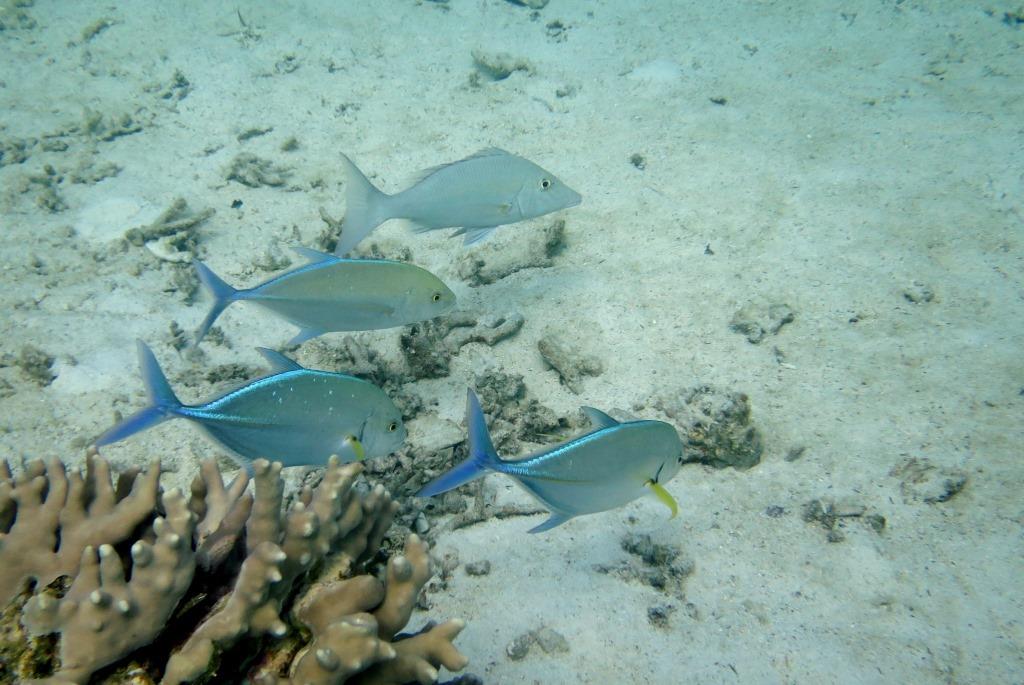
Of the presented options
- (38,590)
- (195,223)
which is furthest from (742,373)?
(195,223)

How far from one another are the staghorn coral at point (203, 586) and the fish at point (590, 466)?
522 millimetres

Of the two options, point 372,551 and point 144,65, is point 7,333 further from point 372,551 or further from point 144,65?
point 144,65

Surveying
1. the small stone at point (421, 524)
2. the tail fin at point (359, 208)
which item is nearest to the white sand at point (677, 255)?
the small stone at point (421, 524)

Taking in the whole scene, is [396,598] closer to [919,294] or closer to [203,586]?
[203,586]

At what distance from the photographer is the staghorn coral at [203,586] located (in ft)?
6.34

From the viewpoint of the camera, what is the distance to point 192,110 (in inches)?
340

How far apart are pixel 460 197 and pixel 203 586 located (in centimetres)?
289

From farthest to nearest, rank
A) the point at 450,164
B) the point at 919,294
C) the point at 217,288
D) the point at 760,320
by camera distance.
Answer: the point at 919,294 < the point at 760,320 < the point at 450,164 < the point at 217,288

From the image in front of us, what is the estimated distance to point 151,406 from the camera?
7.26 ft

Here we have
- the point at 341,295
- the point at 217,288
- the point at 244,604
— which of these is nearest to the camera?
the point at 244,604

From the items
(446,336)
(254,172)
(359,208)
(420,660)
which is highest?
(359,208)

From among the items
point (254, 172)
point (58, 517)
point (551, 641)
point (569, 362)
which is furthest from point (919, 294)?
point (254, 172)

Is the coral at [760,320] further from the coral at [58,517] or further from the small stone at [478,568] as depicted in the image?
the coral at [58,517]

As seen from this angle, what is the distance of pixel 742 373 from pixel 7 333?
6.37 meters
